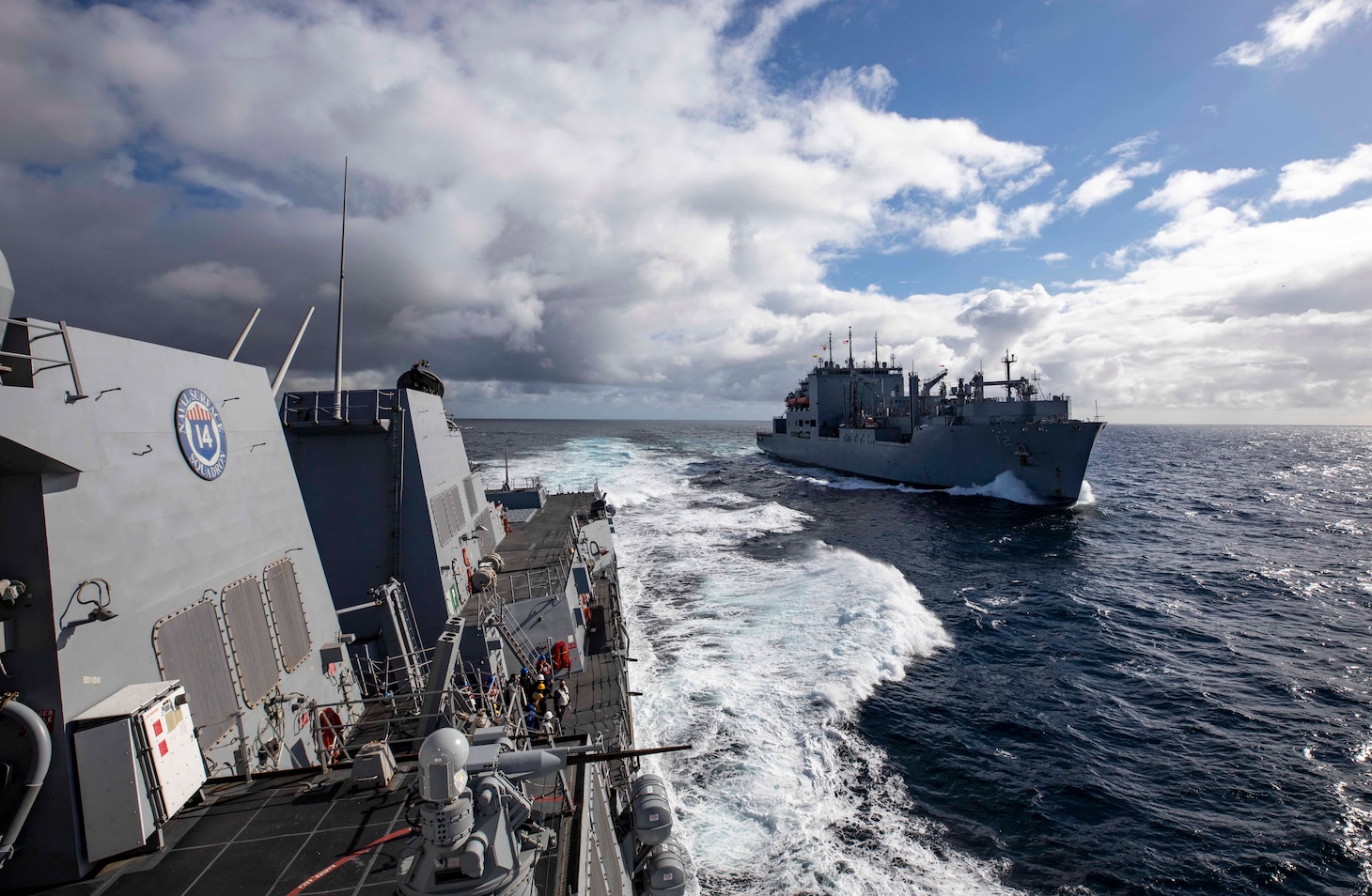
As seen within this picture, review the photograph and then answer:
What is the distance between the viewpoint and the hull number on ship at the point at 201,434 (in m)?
6.84

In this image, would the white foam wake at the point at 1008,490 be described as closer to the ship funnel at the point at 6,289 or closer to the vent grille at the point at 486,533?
the vent grille at the point at 486,533

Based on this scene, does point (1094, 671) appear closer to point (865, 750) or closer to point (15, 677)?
point (865, 750)

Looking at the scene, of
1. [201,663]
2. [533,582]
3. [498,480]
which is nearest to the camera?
[201,663]

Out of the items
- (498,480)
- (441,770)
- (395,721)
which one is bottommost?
(498,480)

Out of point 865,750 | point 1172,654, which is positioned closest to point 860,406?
point 1172,654

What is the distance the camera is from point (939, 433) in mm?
50688

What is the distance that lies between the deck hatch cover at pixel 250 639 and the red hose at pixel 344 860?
3.06 metres

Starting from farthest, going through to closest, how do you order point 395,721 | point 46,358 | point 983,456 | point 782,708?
point 983,456
point 782,708
point 395,721
point 46,358

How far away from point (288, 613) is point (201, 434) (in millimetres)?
2827

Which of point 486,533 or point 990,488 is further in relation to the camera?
point 990,488

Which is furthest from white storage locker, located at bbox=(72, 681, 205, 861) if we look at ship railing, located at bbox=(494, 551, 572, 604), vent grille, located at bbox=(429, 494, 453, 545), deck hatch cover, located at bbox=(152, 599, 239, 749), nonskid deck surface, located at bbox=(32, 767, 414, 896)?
ship railing, located at bbox=(494, 551, 572, 604)

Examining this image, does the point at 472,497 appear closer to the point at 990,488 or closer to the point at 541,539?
the point at 541,539

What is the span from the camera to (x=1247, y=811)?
452 inches

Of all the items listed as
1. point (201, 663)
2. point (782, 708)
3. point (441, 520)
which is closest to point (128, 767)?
point (201, 663)
